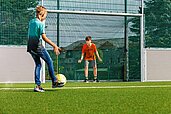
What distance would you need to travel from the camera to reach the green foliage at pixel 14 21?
14.4m

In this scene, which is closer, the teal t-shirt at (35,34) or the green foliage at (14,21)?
the teal t-shirt at (35,34)

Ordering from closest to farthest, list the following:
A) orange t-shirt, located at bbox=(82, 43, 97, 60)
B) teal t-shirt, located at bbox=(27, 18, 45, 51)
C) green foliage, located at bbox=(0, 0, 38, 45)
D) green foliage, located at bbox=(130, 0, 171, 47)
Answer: teal t-shirt, located at bbox=(27, 18, 45, 51) < orange t-shirt, located at bbox=(82, 43, 97, 60) < green foliage, located at bbox=(0, 0, 38, 45) < green foliage, located at bbox=(130, 0, 171, 47)

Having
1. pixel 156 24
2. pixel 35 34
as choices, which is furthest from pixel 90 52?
pixel 35 34

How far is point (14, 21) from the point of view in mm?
14461

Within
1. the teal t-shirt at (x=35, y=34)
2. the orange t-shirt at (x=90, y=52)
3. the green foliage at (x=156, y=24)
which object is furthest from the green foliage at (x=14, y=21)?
the teal t-shirt at (x=35, y=34)

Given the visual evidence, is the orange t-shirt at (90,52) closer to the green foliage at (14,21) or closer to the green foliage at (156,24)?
the green foliage at (14,21)

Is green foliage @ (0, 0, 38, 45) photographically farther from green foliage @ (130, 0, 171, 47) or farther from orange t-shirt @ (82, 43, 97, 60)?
green foliage @ (130, 0, 171, 47)

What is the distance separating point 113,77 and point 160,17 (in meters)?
2.82

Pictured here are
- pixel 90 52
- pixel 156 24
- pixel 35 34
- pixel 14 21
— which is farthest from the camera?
pixel 156 24

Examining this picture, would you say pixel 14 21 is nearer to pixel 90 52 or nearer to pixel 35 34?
A: pixel 90 52

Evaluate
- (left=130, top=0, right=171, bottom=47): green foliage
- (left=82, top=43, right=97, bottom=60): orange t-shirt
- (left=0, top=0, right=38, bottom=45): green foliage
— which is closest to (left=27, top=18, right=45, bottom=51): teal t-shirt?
(left=82, top=43, right=97, bottom=60): orange t-shirt

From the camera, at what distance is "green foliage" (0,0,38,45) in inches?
566

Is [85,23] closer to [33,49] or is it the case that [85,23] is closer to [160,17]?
[160,17]

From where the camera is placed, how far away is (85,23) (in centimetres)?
1567
